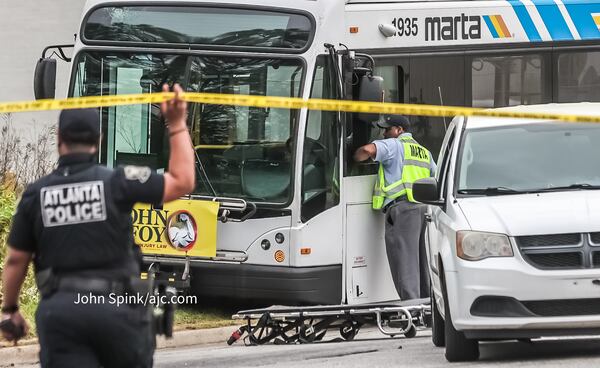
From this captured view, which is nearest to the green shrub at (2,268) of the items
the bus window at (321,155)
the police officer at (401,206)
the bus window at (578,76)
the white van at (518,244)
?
the bus window at (321,155)

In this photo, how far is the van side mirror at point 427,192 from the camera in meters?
10.4

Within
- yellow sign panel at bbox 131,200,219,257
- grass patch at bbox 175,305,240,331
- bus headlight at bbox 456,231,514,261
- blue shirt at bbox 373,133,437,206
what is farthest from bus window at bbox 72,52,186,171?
bus headlight at bbox 456,231,514,261

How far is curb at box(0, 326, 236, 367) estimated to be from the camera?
39.4ft

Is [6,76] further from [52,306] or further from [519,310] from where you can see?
[52,306]

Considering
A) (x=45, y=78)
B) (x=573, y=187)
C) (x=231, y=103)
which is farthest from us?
(x=45, y=78)

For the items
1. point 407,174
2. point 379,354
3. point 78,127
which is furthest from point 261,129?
point 78,127

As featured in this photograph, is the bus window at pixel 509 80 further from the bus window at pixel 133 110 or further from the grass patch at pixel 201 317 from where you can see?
the grass patch at pixel 201 317

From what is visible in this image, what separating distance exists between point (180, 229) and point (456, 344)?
448cm

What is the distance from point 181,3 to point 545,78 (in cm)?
392

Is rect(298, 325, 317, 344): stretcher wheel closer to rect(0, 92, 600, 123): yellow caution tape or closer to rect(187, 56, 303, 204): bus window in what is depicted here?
rect(187, 56, 303, 204): bus window

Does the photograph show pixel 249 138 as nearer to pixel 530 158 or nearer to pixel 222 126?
pixel 222 126

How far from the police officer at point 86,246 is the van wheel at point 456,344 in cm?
439

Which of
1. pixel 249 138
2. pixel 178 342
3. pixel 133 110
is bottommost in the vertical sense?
pixel 178 342

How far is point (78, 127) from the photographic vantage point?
5965 mm
